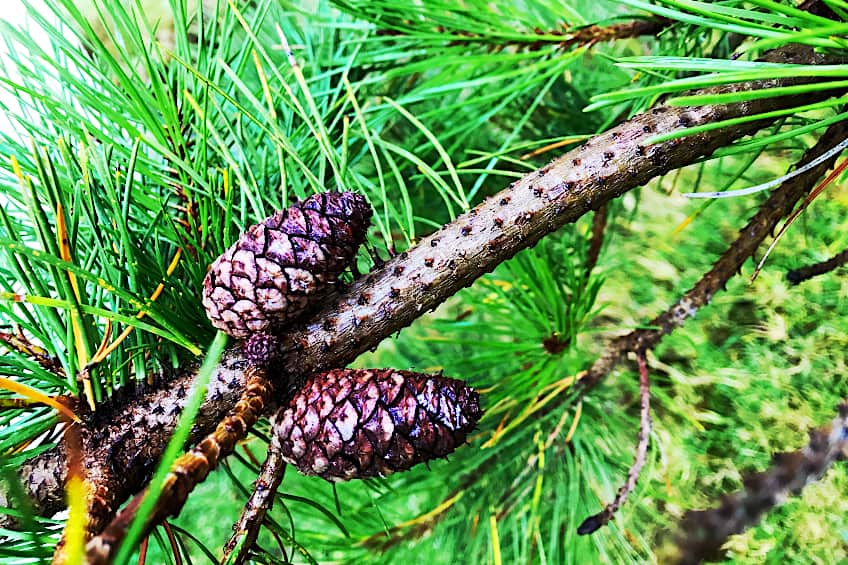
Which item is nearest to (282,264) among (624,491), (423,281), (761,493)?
(423,281)

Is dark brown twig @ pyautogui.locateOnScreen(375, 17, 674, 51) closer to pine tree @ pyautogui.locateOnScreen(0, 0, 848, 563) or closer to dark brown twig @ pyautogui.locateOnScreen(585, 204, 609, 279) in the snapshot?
pine tree @ pyautogui.locateOnScreen(0, 0, 848, 563)

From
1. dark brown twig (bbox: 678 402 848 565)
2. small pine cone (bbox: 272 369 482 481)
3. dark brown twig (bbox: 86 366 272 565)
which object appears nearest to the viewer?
dark brown twig (bbox: 86 366 272 565)

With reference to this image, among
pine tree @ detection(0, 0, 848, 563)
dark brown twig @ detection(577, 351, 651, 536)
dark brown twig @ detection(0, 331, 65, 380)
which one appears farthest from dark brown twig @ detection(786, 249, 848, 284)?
dark brown twig @ detection(0, 331, 65, 380)

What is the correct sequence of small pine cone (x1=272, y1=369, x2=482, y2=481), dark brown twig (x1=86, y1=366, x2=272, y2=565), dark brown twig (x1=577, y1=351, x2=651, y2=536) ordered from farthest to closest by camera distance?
dark brown twig (x1=577, y1=351, x2=651, y2=536) < small pine cone (x1=272, y1=369, x2=482, y2=481) < dark brown twig (x1=86, y1=366, x2=272, y2=565)

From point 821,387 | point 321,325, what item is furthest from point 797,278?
point 321,325

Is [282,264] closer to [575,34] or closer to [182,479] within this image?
[182,479]

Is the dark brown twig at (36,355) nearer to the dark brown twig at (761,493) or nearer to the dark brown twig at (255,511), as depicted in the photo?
the dark brown twig at (255,511)

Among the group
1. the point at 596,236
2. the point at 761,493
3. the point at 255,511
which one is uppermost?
Result: the point at 596,236
